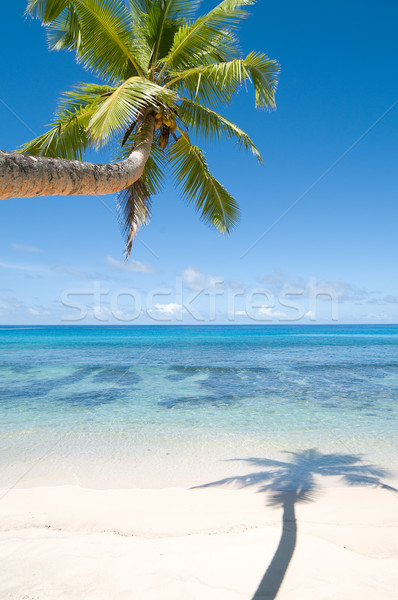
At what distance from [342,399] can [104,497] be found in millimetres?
8546

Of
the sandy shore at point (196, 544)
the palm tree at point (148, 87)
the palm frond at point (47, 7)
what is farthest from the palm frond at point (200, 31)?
the sandy shore at point (196, 544)

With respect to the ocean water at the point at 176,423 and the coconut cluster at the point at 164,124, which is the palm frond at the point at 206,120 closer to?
the coconut cluster at the point at 164,124

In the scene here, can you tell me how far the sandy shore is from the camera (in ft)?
8.84

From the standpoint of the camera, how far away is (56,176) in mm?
2705

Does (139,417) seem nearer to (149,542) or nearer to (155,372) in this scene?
(149,542)

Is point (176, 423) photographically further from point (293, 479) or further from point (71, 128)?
point (71, 128)

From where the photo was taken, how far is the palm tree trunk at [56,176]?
90.2 inches

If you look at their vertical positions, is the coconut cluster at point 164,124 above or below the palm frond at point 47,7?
below

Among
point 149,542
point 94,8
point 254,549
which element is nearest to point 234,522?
point 254,549

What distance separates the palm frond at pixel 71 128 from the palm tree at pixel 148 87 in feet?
0.05

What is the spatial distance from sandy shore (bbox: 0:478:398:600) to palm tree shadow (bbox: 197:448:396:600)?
0.09 ft

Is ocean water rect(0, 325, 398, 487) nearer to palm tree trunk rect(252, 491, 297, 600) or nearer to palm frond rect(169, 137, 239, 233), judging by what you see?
palm tree trunk rect(252, 491, 297, 600)

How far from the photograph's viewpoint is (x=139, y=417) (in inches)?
350

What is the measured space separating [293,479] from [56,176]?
4.98 meters
